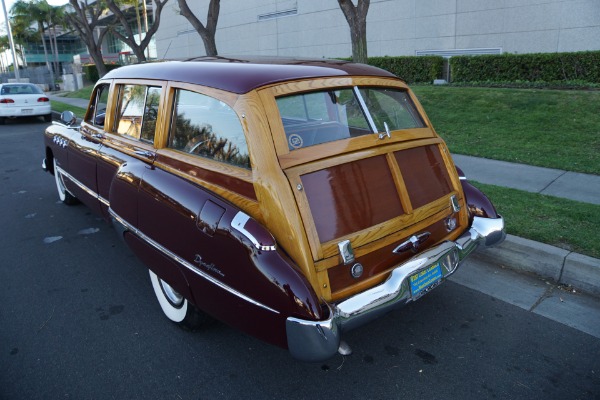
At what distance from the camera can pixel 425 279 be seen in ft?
8.91

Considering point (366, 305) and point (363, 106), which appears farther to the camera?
point (363, 106)

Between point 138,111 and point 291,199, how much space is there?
1.85 metres

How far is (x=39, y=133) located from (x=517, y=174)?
1203cm

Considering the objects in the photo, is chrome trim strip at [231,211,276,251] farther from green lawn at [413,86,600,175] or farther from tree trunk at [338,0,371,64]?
tree trunk at [338,0,371,64]

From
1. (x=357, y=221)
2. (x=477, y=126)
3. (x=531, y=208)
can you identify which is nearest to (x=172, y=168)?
(x=357, y=221)

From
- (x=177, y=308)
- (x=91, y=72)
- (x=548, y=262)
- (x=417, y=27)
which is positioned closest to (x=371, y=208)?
(x=177, y=308)

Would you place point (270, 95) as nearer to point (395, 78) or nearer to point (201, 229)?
point (201, 229)

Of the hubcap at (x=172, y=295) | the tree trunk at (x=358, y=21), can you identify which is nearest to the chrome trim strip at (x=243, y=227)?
the hubcap at (x=172, y=295)

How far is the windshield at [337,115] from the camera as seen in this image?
2.73m

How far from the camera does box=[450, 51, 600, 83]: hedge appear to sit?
1072 cm

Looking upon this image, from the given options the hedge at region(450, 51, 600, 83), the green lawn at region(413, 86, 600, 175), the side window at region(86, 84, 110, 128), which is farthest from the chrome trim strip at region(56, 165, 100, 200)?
the hedge at region(450, 51, 600, 83)

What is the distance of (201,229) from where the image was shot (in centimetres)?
261

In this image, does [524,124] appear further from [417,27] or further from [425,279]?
[417,27]

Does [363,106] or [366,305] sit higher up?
[363,106]
